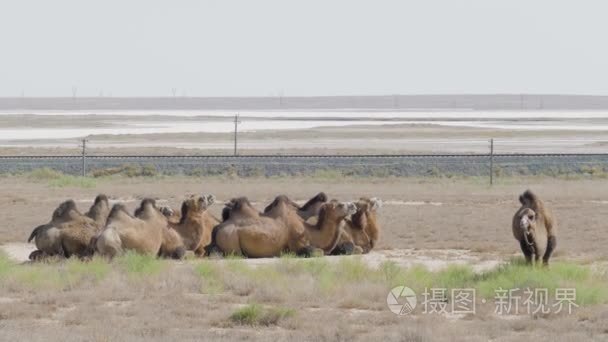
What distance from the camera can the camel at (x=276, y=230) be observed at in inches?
716

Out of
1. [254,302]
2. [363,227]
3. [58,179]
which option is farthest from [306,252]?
[58,179]

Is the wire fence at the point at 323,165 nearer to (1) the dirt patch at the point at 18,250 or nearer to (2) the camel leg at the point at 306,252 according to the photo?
(1) the dirt patch at the point at 18,250

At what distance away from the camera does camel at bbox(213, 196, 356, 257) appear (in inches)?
716

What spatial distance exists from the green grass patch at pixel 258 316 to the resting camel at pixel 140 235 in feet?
13.0

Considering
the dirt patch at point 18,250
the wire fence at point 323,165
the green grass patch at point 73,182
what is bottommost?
the dirt patch at point 18,250

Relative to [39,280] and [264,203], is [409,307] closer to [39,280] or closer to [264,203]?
[39,280]

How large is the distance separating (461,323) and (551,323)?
2.78 feet

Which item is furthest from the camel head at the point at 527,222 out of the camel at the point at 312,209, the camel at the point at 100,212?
the camel at the point at 100,212

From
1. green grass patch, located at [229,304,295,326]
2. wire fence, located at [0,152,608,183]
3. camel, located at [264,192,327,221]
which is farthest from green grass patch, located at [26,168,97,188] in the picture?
green grass patch, located at [229,304,295,326]

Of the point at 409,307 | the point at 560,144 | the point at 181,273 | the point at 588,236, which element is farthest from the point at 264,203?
the point at 560,144

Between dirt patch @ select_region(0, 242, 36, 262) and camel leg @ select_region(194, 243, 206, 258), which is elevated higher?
camel leg @ select_region(194, 243, 206, 258)

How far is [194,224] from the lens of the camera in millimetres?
18547

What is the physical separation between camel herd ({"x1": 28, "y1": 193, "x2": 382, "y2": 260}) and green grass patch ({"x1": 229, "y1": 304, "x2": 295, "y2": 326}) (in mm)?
3981

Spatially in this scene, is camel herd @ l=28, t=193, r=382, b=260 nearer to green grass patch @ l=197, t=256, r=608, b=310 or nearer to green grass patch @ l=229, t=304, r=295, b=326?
green grass patch @ l=197, t=256, r=608, b=310
